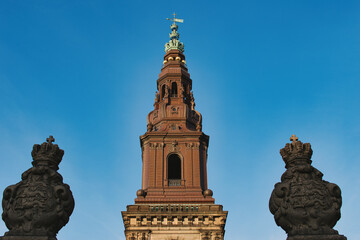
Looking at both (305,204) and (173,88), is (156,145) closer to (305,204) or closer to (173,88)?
(173,88)

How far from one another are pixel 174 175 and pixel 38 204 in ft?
99.6

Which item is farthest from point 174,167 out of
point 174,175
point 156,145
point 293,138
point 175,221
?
point 293,138

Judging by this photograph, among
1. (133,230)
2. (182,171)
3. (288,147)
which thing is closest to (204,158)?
(182,171)

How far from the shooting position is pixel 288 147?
13.1 m

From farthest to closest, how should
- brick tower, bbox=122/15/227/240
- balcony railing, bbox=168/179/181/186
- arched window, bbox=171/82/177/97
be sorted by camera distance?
arched window, bbox=171/82/177/97 < balcony railing, bbox=168/179/181/186 < brick tower, bbox=122/15/227/240

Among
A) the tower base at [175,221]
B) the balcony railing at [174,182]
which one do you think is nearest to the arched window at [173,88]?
the balcony railing at [174,182]

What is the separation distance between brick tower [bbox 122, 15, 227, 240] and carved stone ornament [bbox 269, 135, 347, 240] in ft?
78.4

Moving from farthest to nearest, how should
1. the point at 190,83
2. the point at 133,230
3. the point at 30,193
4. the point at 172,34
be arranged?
the point at 172,34 → the point at 190,83 → the point at 133,230 → the point at 30,193

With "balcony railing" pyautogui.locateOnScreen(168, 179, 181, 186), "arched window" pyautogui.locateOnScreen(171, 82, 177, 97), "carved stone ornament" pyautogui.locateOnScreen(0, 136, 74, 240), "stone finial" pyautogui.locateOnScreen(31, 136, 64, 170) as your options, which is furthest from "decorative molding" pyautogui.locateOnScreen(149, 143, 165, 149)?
"carved stone ornament" pyautogui.locateOnScreen(0, 136, 74, 240)

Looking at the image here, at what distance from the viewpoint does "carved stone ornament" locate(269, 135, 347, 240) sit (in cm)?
1177

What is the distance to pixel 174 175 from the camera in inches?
1650

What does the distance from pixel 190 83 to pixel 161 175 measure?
1319 cm

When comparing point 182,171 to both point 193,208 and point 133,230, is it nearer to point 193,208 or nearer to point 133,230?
point 193,208

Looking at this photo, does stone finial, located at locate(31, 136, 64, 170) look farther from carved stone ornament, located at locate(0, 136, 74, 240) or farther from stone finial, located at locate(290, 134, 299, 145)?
stone finial, located at locate(290, 134, 299, 145)
